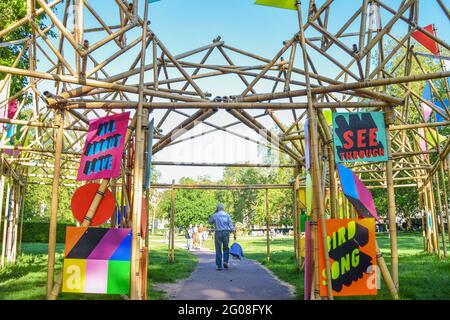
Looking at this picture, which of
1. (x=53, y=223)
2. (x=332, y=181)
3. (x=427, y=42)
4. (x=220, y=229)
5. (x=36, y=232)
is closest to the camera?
(x=53, y=223)

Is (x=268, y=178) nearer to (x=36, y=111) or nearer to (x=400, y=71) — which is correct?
(x=400, y=71)

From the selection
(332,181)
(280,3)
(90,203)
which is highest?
(280,3)

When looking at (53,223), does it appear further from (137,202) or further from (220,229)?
(220,229)

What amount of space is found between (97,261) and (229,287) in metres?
3.27

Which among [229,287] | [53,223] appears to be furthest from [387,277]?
[53,223]

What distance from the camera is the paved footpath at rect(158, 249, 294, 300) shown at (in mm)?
6828

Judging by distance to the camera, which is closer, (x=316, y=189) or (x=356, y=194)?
(x=316, y=189)

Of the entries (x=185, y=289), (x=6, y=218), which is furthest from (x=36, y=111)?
(x=185, y=289)

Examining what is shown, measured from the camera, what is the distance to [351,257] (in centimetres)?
564

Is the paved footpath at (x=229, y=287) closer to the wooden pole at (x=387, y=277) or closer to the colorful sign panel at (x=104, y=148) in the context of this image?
the wooden pole at (x=387, y=277)

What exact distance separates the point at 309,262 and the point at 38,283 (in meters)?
5.46

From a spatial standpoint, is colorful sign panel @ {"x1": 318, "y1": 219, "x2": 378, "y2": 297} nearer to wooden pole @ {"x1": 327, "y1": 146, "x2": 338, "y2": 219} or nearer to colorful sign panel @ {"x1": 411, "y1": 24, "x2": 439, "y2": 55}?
wooden pole @ {"x1": 327, "y1": 146, "x2": 338, "y2": 219}

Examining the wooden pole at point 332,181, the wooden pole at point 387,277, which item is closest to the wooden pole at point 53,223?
the wooden pole at point 332,181
